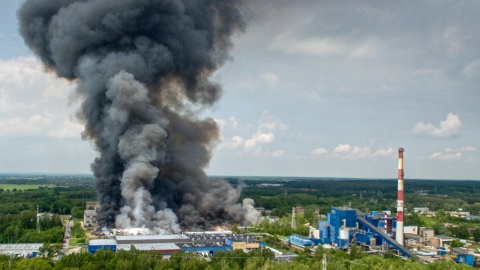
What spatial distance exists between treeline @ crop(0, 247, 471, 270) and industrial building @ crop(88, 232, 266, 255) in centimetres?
374

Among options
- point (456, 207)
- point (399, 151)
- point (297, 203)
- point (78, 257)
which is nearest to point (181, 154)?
point (399, 151)

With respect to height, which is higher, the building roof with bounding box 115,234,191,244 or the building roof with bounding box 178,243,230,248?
the building roof with bounding box 115,234,191,244

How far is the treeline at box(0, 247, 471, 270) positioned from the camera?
2829 centimetres

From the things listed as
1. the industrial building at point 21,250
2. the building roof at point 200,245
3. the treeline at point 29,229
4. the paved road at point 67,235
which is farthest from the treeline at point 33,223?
the building roof at point 200,245

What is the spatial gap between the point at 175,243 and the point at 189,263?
9.36 meters

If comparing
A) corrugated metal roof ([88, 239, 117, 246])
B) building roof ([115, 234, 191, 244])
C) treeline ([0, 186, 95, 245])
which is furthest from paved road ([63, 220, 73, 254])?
building roof ([115, 234, 191, 244])

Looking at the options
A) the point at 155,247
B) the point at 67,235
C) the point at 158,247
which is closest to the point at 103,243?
the point at 155,247

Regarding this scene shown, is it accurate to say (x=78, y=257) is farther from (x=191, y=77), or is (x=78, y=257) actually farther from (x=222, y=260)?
(x=191, y=77)

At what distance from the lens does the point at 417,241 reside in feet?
158

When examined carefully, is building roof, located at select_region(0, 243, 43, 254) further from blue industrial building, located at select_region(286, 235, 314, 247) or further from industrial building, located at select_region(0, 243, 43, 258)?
blue industrial building, located at select_region(286, 235, 314, 247)

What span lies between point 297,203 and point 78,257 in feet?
175

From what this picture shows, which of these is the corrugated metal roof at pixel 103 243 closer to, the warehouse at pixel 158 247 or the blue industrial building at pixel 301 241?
the warehouse at pixel 158 247

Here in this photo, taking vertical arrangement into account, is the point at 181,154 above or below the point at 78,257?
above

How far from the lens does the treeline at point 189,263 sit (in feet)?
92.8
